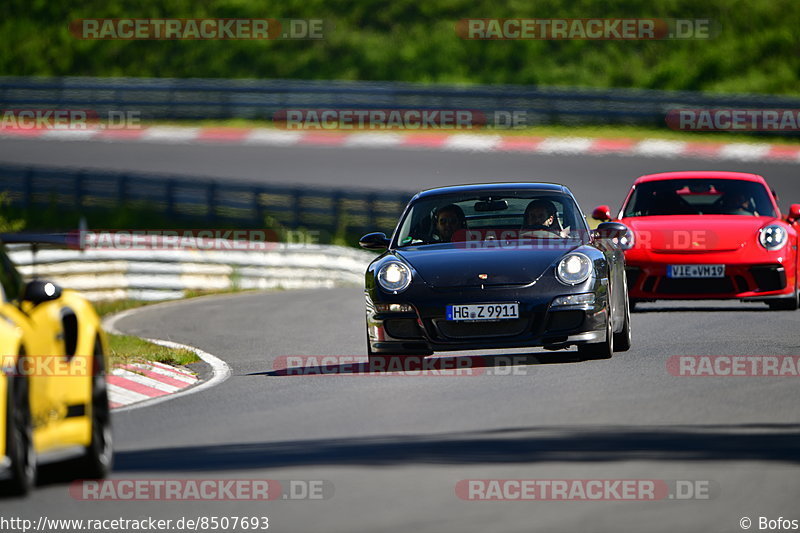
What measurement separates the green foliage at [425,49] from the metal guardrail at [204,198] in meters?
14.5

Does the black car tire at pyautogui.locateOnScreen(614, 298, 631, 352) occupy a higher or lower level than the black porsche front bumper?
lower

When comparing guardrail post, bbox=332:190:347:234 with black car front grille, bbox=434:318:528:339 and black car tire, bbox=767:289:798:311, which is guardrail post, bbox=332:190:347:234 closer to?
black car tire, bbox=767:289:798:311

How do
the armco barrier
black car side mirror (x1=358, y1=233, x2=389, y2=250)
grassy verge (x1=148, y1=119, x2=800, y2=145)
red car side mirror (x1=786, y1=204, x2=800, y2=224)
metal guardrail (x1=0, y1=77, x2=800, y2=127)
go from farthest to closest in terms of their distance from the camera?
1. metal guardrail (x1=0, y1=77, x2=800, y2=127)
2. grassy verge (x1=148, y1=119, x2=800, y2=145)
3. the armco barrier
4. red car side mirror (x1=786, y1=204, x2=800, y2=224)
5. black car side mirror (x1=358, y1=233, x2=389, y2=250)

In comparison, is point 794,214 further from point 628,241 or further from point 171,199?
point 171,199

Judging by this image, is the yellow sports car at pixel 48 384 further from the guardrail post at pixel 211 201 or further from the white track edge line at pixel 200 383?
the guardrail post at pixel 211 201

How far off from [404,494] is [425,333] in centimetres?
438

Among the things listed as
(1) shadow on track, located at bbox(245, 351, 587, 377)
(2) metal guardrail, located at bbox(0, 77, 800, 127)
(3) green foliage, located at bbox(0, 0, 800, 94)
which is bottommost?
(1) shadow on track, located at bbox(245, 351, 587, 377)

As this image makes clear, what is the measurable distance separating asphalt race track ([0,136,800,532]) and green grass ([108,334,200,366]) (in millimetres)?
434

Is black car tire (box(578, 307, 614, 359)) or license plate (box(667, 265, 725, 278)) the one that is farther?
license plate (box(667, 265, 725, 278))

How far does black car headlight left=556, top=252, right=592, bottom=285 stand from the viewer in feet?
36.1

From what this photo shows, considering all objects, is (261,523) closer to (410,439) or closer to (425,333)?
(410,439)

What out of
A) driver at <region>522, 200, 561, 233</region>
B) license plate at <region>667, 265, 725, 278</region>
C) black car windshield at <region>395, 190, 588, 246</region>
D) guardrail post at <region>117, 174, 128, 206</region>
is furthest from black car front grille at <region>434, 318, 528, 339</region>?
guardrail post at <region>117, 174, 128, 206</region>

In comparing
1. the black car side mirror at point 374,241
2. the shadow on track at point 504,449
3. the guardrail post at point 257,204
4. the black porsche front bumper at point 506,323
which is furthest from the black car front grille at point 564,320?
the guardrail post at point 257,204

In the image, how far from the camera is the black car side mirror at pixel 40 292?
686cm
